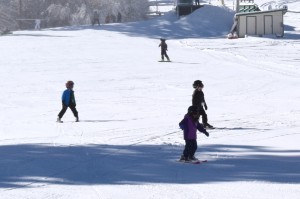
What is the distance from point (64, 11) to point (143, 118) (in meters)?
53.0

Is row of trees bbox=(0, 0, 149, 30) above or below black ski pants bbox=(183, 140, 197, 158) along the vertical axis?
above

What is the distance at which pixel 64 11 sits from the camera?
2867 inches

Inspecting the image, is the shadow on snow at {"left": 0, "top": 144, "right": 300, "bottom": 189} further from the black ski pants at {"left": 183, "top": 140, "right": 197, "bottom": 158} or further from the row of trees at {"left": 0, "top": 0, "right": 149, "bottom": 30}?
the row of trees at {"left": 0, "top": 0, "right": 149, "bottom": 30}

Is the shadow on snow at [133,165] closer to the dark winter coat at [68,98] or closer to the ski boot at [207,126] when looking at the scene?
the ski boot at [207,126]

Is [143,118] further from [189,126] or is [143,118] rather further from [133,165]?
[189,126]

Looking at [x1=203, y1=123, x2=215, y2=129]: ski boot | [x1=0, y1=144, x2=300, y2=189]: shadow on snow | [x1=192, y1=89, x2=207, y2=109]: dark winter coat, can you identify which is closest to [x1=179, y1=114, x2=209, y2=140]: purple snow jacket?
[x1=0, y1=144, x2=300, y2=189]: shadow on snow

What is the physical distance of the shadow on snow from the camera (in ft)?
38.5

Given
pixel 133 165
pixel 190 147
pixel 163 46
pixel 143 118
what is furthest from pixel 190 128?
pixel 163 46

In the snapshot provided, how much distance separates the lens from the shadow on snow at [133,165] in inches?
462

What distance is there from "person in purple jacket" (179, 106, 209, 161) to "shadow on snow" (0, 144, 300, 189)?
216mm

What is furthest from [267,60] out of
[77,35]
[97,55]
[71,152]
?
[71,152]

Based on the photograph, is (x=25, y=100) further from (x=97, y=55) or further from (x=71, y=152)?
(x=97, y=55)

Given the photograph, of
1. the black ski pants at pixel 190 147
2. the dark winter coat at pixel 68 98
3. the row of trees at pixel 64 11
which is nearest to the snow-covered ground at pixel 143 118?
the black ski pants at pixel 190 147

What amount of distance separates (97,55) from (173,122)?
22.8 meters
